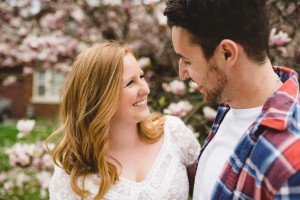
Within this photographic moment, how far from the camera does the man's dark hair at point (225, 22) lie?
1413 mm

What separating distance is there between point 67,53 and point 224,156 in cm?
395

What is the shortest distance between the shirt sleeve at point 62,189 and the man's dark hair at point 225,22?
3.44 feet

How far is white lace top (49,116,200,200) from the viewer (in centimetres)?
204

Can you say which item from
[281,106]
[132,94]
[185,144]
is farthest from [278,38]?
[281,106]

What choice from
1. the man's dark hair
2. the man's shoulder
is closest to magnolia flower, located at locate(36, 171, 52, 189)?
the man's dark hair

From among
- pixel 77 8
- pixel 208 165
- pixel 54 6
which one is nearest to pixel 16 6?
pixel 54 6

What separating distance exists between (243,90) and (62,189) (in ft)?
3.61

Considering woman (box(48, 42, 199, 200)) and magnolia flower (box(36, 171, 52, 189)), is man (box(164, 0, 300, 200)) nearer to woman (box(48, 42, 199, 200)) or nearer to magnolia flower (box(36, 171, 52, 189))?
woman (box(48, 42, 199, 200))

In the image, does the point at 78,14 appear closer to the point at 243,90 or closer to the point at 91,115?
the point at 91,115

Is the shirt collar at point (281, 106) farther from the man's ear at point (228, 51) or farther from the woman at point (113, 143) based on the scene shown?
the woman at point (113, 143)

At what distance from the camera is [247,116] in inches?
61.1

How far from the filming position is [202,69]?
1.53 meters

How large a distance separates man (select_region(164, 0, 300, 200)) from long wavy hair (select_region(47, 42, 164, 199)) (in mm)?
564

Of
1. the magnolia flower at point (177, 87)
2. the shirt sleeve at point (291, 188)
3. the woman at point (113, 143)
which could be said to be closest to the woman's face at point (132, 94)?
the woman at point (113, 143)
